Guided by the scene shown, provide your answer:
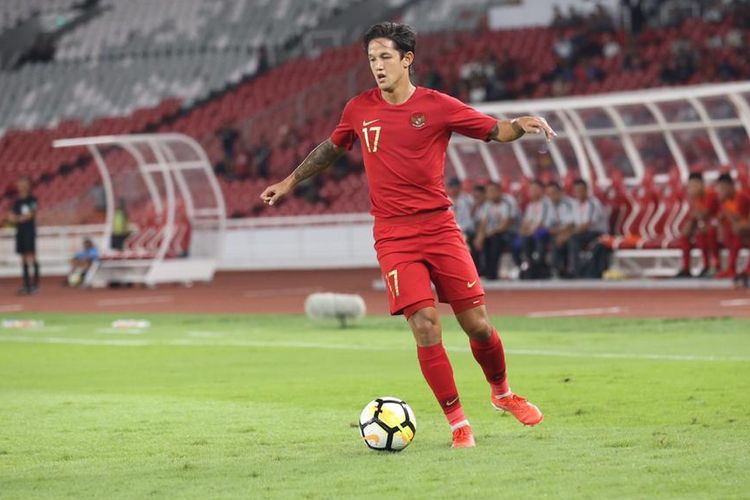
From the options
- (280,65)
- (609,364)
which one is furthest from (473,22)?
(609,364)

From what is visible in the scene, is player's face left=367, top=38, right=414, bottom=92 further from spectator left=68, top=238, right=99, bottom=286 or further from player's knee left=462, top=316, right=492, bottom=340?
spectator left=68, top=238, right=99, bottom=286

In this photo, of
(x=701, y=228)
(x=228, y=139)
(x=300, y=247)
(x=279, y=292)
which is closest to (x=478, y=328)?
(x=701, y=228)

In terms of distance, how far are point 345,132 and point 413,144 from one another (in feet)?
1.61

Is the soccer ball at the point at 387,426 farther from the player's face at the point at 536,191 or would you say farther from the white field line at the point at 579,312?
the player's face at the point at 536,191

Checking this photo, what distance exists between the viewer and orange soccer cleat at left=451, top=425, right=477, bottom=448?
7644 millimetres

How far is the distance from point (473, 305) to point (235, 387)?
12.6ft

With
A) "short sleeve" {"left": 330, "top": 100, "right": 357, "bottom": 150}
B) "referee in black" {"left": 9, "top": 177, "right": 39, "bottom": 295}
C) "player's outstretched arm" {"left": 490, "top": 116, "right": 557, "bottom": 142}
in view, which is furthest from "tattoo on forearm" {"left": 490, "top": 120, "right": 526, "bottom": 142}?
"referee in black" {"left": 9, "top": 177, "right": 39, "bottom": 295}

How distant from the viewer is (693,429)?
8.09 meters

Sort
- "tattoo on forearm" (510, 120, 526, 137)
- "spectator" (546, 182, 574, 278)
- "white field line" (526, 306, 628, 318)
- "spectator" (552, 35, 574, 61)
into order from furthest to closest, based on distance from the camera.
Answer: "spectator" (552, 35, 574, 61) → "spectator" (546, 182, 574, 278) → "white field line" (526, 306, 628, 318) → "tattoo on forearm" (510, 120, 526, 137)

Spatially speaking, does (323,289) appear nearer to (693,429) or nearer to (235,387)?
(235,387)

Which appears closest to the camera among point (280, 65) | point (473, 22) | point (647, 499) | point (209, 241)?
point (647, 499)

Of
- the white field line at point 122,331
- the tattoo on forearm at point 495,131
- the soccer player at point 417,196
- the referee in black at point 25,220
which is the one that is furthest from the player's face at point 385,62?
the referee in black at point 25,220

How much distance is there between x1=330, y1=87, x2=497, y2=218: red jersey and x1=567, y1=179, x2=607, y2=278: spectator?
54.6 feet

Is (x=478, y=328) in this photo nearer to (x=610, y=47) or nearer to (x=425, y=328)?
(x=425, y=328)
